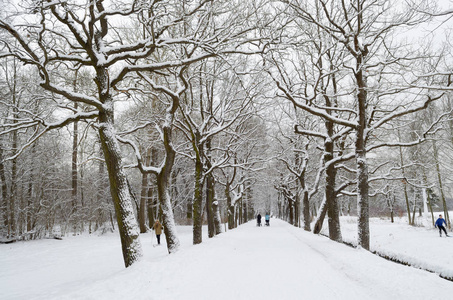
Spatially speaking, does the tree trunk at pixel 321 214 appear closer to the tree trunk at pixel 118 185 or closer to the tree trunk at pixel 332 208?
the tree trunk at pixel 332 208

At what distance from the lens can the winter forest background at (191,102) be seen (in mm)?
7418

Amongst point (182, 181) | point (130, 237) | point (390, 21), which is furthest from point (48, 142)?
point (390, 21)

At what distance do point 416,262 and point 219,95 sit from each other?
13.0 meters

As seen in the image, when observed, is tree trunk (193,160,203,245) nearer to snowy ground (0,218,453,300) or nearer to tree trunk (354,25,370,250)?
snowy ground (0,218,453,300)

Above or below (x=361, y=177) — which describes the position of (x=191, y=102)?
above

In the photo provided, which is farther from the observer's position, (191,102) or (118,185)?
(191,102)

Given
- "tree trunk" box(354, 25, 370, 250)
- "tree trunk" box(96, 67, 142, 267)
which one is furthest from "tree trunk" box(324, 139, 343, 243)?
"tree trunk" box(96, 67, 142, 267)

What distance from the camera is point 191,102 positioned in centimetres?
1388

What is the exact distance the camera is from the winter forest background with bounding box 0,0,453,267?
742 cm

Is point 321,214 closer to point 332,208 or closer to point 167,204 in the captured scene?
point 332,208

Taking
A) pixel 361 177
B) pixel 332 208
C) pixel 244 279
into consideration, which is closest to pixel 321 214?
pixel 332 208

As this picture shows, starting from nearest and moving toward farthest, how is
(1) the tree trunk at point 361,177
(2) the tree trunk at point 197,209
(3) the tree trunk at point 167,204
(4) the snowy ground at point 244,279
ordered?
(4) the snowy ground at point 244,279 → (3) the tree trunk at point 167,204 → (1) the tree trunk at point 361,177 → (2) the tree trunk at point 197,209

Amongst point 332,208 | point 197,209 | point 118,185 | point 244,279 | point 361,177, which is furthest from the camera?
point 332,208

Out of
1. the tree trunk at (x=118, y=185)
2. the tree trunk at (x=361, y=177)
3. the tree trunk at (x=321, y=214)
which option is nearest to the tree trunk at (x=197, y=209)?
the tree trunk at (x=118, y=185)
